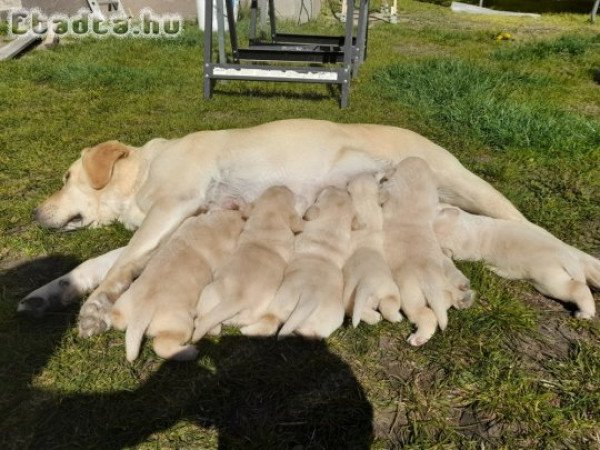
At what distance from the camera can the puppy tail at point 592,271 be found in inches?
119

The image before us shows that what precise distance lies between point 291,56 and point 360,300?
593cm

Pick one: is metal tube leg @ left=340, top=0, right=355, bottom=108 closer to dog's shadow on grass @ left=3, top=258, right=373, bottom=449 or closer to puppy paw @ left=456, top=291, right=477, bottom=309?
puppy paw @ left=456, top=291, right=477, bottom=309

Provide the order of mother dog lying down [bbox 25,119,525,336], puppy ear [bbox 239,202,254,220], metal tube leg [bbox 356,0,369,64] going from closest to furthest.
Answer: puppy ear [bbox 239,202,254,220]
mother dog lying down [bbox 25,119,525,336]
metal tube leg [bbox 356,0,369,64]

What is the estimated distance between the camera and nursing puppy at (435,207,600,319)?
9.46 ft

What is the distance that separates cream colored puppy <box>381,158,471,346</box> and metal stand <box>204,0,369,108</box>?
3230 millimetres

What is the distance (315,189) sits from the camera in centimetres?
374

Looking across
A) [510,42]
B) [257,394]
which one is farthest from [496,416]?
[510,42]

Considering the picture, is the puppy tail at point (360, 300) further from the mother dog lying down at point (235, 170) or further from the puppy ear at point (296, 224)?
the mother dog lying down at point (235, 170)

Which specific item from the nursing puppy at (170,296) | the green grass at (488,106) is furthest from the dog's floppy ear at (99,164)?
the green grass at (488,106)

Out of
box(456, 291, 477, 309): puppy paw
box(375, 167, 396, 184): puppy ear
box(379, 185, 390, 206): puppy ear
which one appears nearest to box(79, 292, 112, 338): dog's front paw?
box(379, 185, 390, 206): puppy ear

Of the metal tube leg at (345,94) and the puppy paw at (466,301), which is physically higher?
the metal tube leg at (345,94)

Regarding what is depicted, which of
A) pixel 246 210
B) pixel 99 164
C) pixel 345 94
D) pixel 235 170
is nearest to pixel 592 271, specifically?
pixel 246 210

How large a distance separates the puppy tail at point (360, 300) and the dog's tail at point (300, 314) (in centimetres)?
21

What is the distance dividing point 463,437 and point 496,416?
0.21 metres
